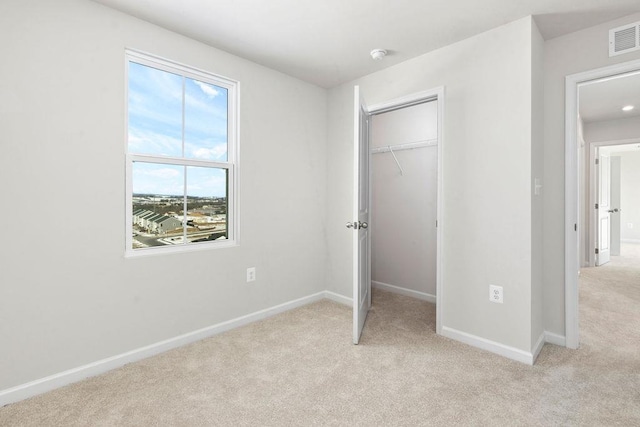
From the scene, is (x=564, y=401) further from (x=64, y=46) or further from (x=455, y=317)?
(x=64, y=46)

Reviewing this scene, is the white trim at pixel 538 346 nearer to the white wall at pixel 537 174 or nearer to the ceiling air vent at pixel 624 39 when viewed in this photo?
the white wall at pixel 537 174

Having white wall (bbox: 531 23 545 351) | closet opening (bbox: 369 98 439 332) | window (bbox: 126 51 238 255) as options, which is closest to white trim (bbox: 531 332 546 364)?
white wall (bbox: 531 23 545 351)

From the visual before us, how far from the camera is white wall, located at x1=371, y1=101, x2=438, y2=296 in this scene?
367 cm

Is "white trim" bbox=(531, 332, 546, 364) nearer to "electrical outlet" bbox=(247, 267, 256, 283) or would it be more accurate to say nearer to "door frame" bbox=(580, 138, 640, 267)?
"electrical outlet" bbox=(247, 267, 256, 283)

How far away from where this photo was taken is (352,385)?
1.95 m

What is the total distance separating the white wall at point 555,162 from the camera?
95.0 inches

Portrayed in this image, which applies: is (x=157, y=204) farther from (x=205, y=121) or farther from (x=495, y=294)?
(x=495, y=294)

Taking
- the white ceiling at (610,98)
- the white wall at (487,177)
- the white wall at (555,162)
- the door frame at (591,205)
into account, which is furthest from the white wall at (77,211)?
the door frame at (591,205)

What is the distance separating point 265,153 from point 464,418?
2511 mm

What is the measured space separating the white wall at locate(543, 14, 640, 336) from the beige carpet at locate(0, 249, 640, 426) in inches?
15.0

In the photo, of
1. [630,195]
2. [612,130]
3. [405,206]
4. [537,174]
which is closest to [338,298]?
[405,206]

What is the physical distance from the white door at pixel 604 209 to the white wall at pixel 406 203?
11.7ft

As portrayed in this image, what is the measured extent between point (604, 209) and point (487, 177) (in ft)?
16.5

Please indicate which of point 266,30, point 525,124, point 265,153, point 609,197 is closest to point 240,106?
point 265,153
